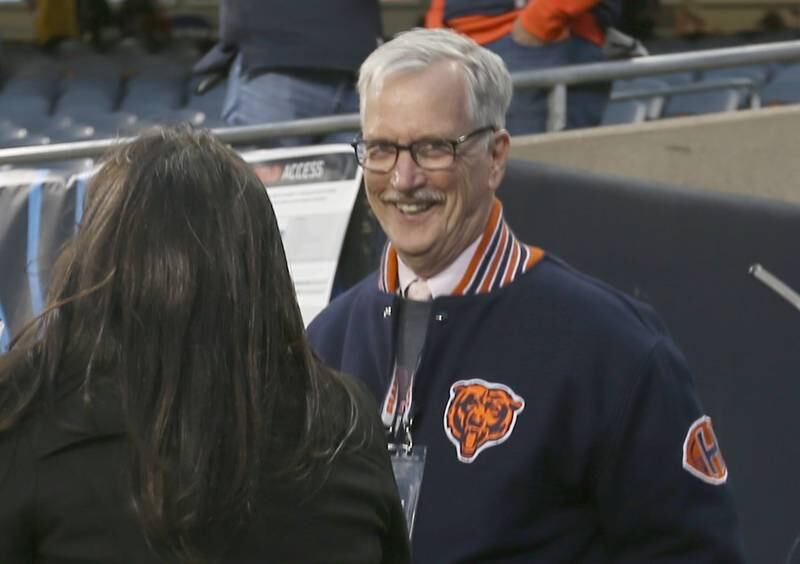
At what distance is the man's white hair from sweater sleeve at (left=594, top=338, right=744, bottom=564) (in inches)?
22.7

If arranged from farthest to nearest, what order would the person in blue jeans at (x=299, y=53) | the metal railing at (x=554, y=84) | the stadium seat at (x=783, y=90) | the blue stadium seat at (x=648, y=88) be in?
the blue stadium seat at (x=648, y=88) → the stadium seat at (x=783, y=90) → the person in blue jeans at (x=299, y=53) → the metal railing at (x=554, y=84)

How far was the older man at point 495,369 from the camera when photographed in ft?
8.68

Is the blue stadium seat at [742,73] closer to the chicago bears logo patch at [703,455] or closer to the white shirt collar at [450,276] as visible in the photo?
the white shirt collar at [450,276]

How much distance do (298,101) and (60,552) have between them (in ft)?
11.7

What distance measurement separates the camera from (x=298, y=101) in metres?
5.29

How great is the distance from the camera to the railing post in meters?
4.96

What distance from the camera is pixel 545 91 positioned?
200 inches

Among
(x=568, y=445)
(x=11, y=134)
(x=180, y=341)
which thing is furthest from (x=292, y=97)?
(x=11, y=134)

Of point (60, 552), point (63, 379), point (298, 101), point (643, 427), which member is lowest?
point (298, 101)

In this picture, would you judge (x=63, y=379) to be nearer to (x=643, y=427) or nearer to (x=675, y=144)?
(x=643, y=427)

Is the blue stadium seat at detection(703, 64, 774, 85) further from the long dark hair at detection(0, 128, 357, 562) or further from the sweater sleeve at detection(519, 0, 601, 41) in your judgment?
the long dark hair at detection(0, 128, 357, 562)

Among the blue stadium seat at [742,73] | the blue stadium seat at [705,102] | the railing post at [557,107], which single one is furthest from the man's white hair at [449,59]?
the blue stadium seat at [742,73]

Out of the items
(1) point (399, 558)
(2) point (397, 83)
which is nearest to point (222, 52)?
(2) point (397, 83)

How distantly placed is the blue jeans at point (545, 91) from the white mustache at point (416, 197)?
2100mm
